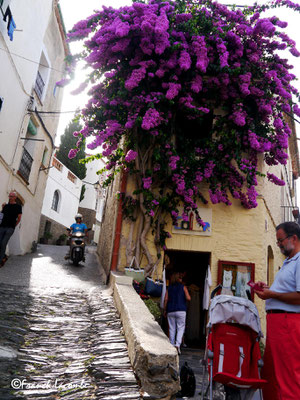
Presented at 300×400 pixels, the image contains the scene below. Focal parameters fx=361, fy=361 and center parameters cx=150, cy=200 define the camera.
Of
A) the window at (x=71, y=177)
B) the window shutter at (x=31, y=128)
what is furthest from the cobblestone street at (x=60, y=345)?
the window at (x=71, y=177)

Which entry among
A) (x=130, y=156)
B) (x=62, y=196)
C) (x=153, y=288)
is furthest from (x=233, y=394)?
(x=62, y=196)

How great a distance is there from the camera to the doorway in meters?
10.2

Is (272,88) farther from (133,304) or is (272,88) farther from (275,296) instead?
(275,296)

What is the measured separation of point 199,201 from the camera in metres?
9.76

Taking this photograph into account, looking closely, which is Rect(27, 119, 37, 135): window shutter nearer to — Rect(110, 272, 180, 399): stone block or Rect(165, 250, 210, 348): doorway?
Rect(165, 250, 210, 348): doorway

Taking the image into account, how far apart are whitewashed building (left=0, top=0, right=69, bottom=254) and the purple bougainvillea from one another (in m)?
2.42

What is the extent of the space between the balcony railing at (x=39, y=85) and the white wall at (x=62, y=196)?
32.4 ft

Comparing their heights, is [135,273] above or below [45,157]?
below

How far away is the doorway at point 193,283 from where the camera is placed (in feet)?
33.3

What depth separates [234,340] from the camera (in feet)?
12.4

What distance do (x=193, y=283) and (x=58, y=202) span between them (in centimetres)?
1656

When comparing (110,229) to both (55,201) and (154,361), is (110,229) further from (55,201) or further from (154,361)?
(55,201)

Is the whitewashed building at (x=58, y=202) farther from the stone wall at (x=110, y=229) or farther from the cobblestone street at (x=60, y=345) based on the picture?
the cobblestone street at (x=60, y=345)


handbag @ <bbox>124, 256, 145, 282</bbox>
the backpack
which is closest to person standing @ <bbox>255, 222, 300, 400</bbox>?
the backpack
